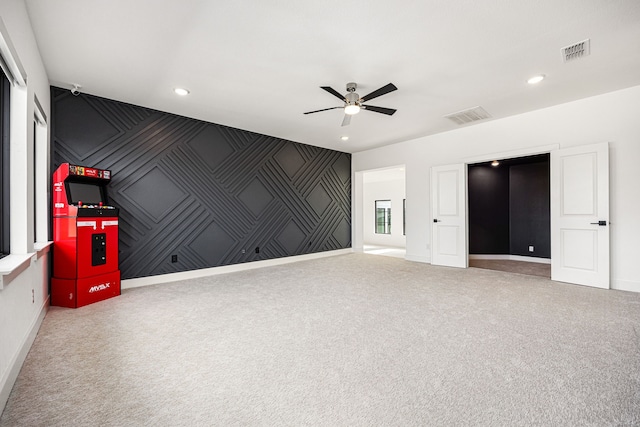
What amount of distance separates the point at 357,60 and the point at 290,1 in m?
1.05

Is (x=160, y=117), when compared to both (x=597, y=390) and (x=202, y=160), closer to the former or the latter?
(x=202, y=160)

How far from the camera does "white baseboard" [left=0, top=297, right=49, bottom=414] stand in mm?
1614

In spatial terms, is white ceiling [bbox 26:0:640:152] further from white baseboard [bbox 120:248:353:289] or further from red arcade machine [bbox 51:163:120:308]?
white baseboard [bbox 120:248:353:289]

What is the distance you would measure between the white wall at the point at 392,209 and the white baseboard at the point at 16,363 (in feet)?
29.4

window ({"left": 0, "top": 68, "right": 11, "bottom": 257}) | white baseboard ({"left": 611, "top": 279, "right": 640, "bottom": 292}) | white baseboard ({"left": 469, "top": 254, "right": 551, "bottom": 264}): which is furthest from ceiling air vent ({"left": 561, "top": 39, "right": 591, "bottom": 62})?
window ({"left": 0, "top": 68, "right": 11, "bottom": 257})

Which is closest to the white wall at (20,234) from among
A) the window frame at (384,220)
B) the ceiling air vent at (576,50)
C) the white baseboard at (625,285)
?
the ceiling air vent at (576,50)

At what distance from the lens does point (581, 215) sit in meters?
4.25

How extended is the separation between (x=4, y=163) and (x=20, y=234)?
0.59 metres

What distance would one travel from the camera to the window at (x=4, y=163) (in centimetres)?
227

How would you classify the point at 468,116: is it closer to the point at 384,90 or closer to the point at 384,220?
the point at 384,90

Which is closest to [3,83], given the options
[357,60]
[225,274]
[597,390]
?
[357,60]

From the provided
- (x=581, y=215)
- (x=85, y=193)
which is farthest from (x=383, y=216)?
(x=85, y=193)

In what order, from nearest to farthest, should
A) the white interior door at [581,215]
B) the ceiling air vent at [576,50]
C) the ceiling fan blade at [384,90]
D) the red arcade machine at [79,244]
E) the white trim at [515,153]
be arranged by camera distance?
the ceiling air vent at [576,50]
the ceiling fan blade at [384,90]
the red arcade machine at [79,244]
the white interior door at [581,215]
the white trim at [515,153]

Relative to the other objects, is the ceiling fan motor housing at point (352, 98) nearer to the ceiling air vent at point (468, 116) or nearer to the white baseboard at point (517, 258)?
the ceiling air vent at point (468, 116)
